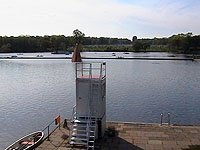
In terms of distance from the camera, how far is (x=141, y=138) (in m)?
15.7

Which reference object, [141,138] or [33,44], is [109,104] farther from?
[33,44]

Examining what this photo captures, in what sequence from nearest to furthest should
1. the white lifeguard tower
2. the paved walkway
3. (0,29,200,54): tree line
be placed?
the paved walkway → the white lifeguard tower → (0,29,200,54): tree line

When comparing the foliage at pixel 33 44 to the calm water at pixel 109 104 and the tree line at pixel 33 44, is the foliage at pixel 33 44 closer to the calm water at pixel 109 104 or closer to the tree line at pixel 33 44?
the tree line at pixel 33 44

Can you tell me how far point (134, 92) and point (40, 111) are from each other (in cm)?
1488

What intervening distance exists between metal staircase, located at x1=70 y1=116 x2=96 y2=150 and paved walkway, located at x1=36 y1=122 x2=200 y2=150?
1.28ft

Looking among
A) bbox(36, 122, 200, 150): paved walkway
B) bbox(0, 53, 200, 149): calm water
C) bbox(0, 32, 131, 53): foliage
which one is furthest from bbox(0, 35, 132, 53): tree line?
bbox(36, 122, 200, 150): paved walkway

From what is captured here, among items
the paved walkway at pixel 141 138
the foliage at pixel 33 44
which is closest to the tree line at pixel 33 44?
the foliage at pixel 33 44

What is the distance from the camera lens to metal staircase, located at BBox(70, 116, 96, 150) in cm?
1423

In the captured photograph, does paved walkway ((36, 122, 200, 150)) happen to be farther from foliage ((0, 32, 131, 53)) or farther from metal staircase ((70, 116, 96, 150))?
foliage ((0, 32, 131, 53))

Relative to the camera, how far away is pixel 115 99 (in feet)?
105

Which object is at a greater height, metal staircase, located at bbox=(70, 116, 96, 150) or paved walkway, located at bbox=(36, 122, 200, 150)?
metal staircase, located at bbox=(70, 116, 96, 150)

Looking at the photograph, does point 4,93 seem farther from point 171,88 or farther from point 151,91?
point 171,88

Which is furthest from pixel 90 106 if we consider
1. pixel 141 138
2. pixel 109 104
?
pixel 109 104

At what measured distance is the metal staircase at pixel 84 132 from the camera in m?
14.2
